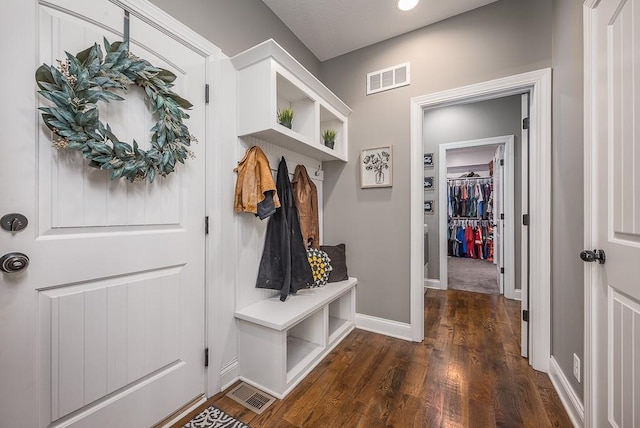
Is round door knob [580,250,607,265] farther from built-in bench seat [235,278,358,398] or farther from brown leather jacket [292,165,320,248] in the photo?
brown leather jacket [292,165,320,248]

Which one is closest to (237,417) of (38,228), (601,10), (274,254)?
(274,254)

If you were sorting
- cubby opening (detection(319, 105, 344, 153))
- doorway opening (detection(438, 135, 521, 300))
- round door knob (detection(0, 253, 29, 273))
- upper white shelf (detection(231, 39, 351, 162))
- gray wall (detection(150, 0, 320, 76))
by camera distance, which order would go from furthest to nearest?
doorway opening (detection(438, 135, 521, 300))
cubby opening (detection(319, 105, 344, 153))
upper white shelf (detection(231, 39, 351, 162))
gray wall (detection(150, 0, 320, 76))
round door knob (detection(0, 253, 29, 273))

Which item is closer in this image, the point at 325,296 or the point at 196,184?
the point at 196,184

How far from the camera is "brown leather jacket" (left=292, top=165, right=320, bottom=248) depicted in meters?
2.25

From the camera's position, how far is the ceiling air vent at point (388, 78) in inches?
90.3

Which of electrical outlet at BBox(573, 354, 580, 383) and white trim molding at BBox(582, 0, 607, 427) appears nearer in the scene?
white trim molding at BBox(582, 0, 607, 427)

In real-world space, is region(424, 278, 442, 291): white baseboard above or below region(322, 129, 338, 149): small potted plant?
below

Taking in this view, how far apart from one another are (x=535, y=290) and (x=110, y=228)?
2635 millimetres

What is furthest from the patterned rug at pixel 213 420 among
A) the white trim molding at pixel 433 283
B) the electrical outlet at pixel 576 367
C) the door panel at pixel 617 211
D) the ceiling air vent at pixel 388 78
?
the white trim molding at pixel 433 283

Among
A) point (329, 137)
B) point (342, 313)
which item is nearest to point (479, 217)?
point (342, 313)

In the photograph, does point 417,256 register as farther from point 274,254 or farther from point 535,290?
point 274,254

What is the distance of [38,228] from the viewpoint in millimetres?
958

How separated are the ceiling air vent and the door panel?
4.24 ft

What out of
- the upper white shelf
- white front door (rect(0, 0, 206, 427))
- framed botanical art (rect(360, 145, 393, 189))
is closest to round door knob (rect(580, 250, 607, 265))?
framed botanical art (rect(360, 145, 393, 189))
